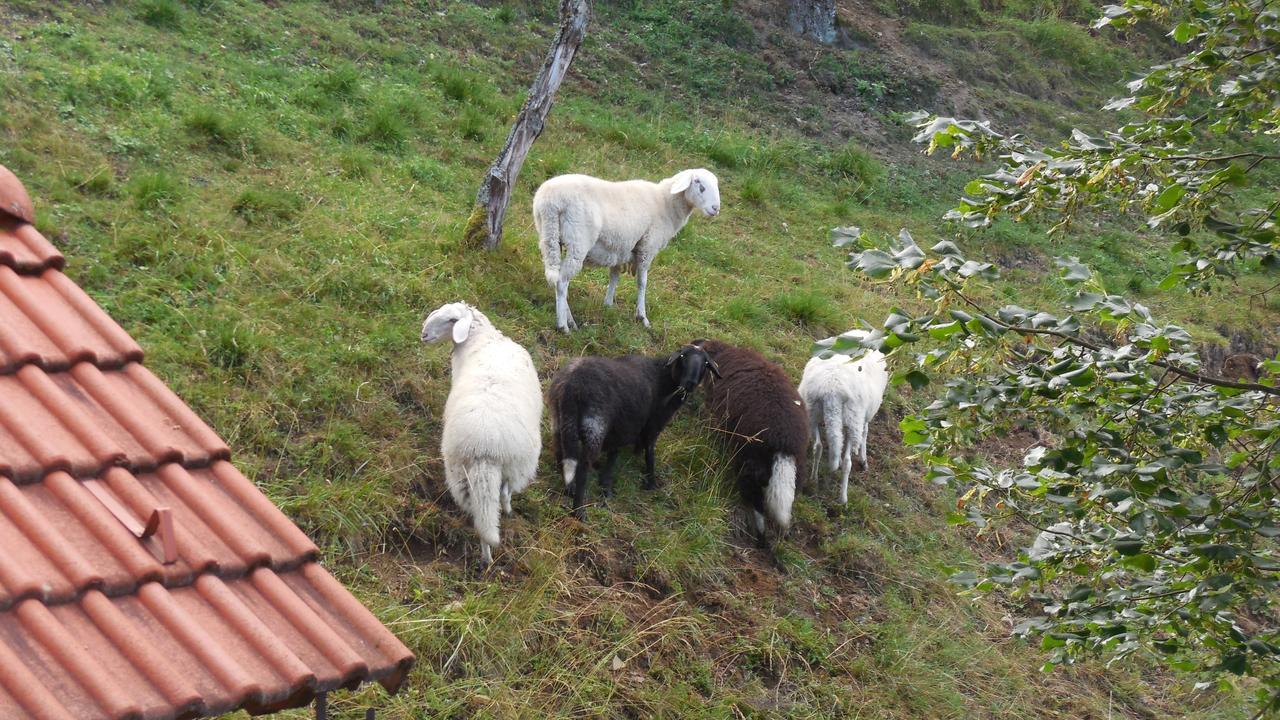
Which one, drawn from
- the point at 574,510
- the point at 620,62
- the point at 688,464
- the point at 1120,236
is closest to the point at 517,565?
the point at 574,510

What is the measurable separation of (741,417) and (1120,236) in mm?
9600

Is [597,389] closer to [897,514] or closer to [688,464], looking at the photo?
[688,464]

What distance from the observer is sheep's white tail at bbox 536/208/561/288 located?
26.6 ft

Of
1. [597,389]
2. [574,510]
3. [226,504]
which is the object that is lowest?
[574,510]

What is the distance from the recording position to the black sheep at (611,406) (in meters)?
6.71

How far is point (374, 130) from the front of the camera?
10.0 metres

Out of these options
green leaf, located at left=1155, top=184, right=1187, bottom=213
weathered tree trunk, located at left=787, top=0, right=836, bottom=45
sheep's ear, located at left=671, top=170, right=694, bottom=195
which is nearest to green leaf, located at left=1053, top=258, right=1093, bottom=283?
green leaf, located at left=1155, top=184, right=1187, bottom=213

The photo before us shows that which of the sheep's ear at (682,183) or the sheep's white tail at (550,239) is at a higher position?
the sheep's ear at (682,183)

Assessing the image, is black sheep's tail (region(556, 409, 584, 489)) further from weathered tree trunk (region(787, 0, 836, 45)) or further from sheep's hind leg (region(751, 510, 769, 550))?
weathered tree trunk (region(787, 0, 836, 45))

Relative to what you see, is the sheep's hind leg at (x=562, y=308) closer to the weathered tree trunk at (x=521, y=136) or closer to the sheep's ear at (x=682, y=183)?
the weathered tree trunk at (x=521, y=136)

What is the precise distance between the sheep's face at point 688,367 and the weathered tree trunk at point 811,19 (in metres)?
10.8

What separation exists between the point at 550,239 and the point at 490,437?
2.79 meters

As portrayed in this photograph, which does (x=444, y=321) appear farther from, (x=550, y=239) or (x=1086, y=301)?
(x=1086, y=301)

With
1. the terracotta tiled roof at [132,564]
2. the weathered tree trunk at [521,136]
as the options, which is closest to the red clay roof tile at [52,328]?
the terracotta tiled roof at [132,564]
